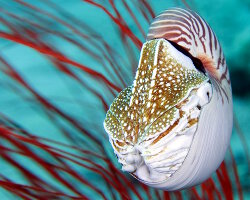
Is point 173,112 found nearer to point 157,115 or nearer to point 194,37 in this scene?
point 157,115

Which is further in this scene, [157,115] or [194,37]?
[194,37]

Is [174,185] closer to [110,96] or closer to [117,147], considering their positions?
[117,147]

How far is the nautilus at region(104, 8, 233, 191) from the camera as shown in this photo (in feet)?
3.35

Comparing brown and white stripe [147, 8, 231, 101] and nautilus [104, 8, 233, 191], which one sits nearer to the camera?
nautilus [104, 8, 233, 191]

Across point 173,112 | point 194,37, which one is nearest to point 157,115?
point 173,112

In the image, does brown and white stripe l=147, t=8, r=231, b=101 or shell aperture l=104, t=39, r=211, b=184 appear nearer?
shell aperture l=104, t=39, r=211, b=184

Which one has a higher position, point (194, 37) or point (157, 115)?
point (194, 37)

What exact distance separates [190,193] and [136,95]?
960mm

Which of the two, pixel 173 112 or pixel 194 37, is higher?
pixel 194 37

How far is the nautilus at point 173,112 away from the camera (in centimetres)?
102

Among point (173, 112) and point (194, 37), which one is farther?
point (194, 37)

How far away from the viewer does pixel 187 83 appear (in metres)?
1.09

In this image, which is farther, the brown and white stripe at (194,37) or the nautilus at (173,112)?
the brown and white stripe at (194,37)

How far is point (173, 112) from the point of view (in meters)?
1.03
